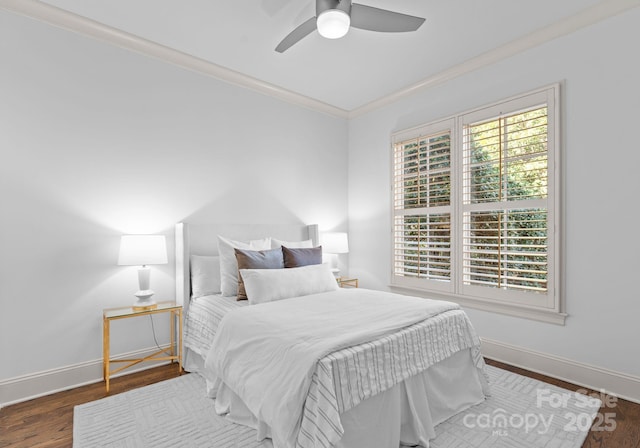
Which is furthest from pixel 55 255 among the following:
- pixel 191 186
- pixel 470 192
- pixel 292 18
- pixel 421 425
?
pixel 470 192

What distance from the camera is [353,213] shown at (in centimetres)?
466

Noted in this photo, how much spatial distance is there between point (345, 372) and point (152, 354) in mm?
2197

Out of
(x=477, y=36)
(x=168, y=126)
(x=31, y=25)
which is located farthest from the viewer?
(x=168, y=126)

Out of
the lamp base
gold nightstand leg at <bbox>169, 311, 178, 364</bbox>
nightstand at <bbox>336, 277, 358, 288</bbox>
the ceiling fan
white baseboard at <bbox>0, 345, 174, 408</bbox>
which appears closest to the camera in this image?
the ceiling fan

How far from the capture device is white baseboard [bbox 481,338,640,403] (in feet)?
7.89

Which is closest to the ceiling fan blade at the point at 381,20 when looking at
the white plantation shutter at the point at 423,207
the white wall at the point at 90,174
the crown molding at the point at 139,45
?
the white plantation shutter at the point at 423,207

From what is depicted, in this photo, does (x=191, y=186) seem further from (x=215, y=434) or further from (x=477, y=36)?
(x=477, y=36)

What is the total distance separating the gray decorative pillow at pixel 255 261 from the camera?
281 centimetres

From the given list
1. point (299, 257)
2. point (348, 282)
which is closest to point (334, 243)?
point (348, 282)

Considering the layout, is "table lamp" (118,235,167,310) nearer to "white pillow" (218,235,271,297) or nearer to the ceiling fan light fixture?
"white pillow" (218,235,271,297)

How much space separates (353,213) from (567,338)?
2697 millimetres

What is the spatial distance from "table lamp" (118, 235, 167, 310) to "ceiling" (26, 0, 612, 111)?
1.73 meters

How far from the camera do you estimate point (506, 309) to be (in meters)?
3.07

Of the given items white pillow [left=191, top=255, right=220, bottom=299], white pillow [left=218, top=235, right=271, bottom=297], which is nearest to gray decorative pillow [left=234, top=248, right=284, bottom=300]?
white pillow [left=218, top=235, right=271, bottom=297]
